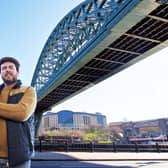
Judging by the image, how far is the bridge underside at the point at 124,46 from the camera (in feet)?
74.2

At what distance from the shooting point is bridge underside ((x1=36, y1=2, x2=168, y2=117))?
22609 millimetres

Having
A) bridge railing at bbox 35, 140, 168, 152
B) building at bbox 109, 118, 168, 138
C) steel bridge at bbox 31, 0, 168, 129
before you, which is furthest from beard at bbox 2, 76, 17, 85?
building at bbox 109, 118, 168, 138

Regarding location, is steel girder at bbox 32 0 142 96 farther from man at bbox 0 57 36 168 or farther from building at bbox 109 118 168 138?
building at bbox 109 118 168 138

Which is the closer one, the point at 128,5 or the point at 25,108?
the point at 25,108

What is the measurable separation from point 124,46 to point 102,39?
471 cm

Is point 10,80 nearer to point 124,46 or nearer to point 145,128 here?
point 124,46

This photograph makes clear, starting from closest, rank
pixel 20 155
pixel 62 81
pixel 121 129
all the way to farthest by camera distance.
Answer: pixel 20 155, pixel 62 81, pixel 121 129

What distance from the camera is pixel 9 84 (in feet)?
6.99

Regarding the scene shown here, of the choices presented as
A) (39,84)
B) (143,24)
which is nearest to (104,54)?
(143,24)

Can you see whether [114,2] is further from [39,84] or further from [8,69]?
[39,84]

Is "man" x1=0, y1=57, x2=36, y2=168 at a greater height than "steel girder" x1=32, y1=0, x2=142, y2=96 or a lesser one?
lesser

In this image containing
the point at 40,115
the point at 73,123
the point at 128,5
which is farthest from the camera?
the point at 73,123

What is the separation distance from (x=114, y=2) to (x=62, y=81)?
1659 centimetres

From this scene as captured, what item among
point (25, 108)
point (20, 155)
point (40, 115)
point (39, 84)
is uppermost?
point (39, 84)
